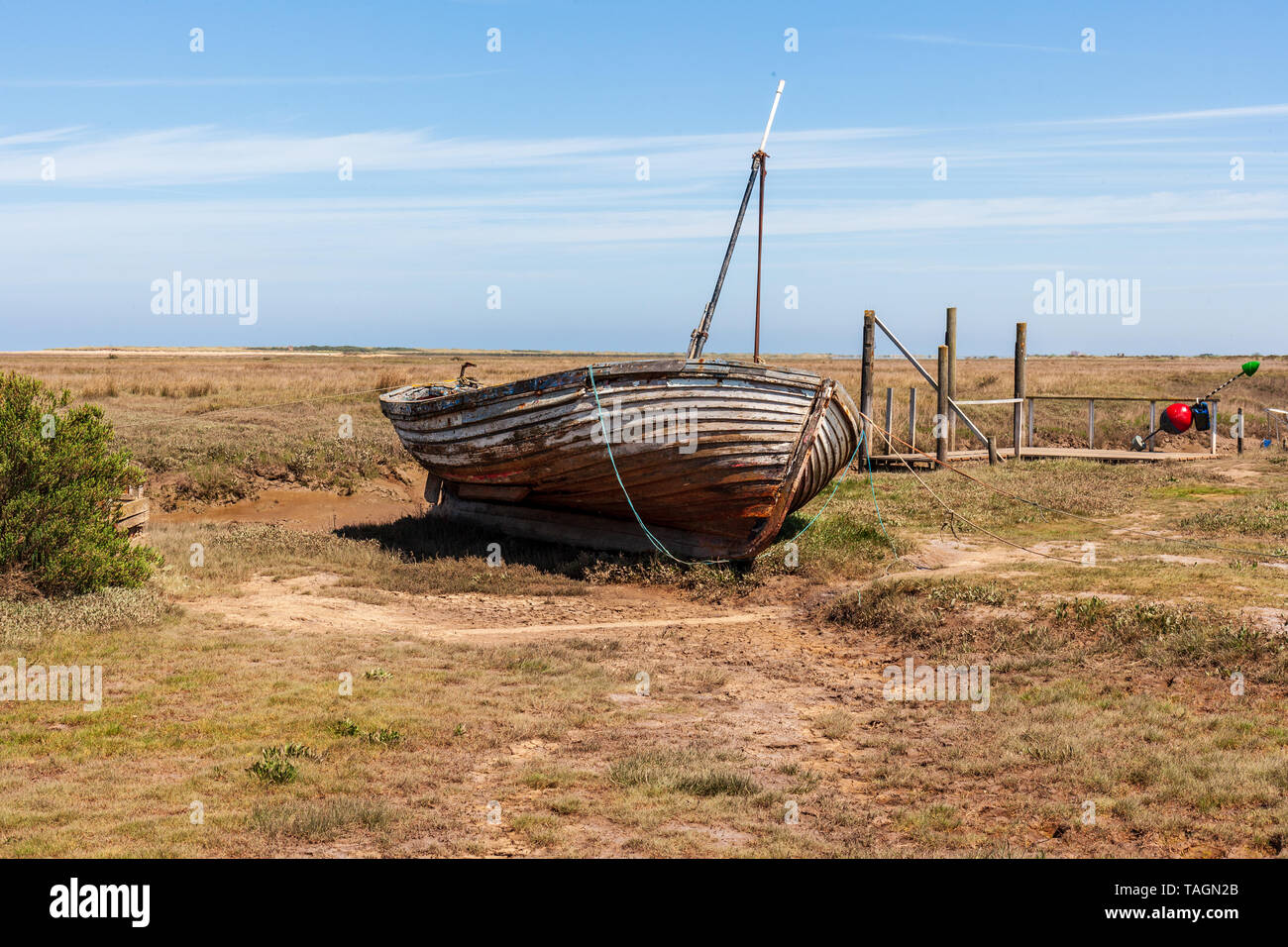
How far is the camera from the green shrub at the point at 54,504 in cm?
990

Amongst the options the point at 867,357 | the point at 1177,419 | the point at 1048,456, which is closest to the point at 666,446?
the point at 867,357

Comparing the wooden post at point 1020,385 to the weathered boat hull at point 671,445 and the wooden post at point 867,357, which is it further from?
the weathered boat hull at point 671,445

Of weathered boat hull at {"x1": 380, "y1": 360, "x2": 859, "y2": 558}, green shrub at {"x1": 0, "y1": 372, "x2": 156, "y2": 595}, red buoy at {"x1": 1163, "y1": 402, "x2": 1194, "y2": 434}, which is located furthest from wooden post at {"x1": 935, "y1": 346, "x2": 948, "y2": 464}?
green shrub at {"x1": 0, "y1": 372, "x2": 156, "y2": 595}

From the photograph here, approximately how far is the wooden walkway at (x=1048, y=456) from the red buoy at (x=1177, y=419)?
2.09 metres

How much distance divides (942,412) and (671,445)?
1204 centimetres

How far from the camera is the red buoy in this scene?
2452 centimetres

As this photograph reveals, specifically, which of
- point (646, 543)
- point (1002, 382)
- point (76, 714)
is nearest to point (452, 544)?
point (646, 543)

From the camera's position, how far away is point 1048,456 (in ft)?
76.2

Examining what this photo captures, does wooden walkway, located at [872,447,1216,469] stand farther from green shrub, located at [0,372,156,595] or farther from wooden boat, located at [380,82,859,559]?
green shrub, located at [0,372,156,595]

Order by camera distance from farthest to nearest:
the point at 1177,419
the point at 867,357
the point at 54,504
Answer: the point at 1177,419 < the point at 867,357 < the point at 54,504

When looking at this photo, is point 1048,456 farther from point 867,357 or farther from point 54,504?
point 54,504

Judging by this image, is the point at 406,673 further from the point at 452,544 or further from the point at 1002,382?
the point at 1002,382

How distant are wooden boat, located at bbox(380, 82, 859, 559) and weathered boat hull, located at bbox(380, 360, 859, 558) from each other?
0.01 m
